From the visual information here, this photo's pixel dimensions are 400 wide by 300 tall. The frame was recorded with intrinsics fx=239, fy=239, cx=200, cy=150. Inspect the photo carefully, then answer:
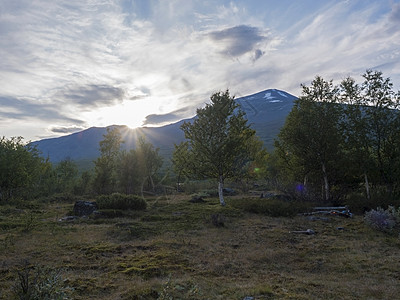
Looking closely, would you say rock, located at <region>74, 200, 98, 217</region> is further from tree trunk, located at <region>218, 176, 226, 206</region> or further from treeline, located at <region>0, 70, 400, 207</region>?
tree trunk, located at <region>218, 176, 226, 206</region>

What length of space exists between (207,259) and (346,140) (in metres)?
24.0

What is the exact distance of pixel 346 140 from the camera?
2711 cm

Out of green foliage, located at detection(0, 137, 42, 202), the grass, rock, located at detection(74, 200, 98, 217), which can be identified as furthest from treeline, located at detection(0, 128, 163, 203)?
the grass

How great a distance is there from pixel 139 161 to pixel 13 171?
18.5 m

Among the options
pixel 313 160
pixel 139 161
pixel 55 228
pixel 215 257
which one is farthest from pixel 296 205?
pixel 139 161

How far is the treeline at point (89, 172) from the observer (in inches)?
1210

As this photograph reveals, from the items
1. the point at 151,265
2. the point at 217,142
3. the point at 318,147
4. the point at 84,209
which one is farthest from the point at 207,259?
the point at 318,147

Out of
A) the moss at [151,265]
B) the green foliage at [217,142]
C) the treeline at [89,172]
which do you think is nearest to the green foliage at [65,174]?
the treeline at [89,172]

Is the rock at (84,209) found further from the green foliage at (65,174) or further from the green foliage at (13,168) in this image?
the green foliage at (65,174)

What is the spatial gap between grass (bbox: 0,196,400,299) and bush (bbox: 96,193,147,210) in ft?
15.1

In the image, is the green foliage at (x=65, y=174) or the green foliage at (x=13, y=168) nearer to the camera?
the green foliage at (x=13, y=168)

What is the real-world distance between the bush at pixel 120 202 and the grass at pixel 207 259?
4614mm

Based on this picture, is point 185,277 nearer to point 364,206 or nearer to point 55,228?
point 55,228

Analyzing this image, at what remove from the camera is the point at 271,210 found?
846 inches
